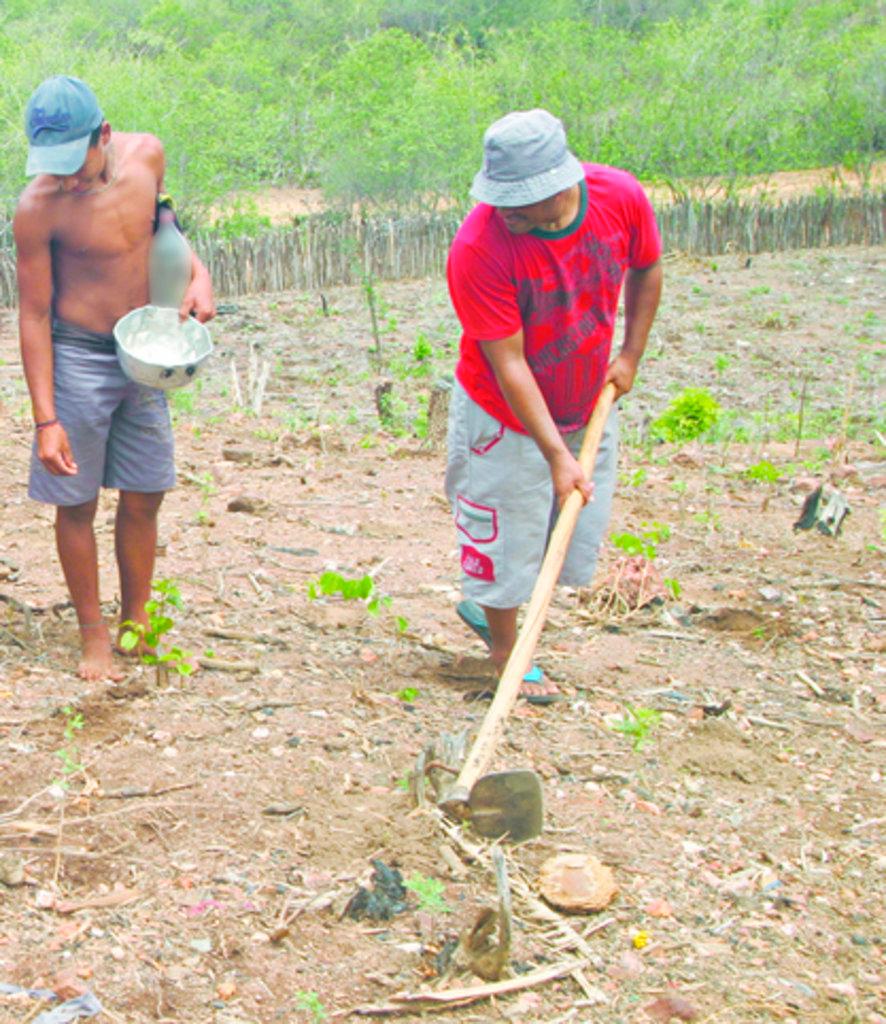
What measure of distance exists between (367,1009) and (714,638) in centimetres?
248

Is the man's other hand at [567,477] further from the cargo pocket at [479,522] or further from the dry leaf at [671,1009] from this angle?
the dry leaf at [671,1009]

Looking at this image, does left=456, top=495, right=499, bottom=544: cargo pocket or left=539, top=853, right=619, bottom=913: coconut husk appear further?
left=456, top=495, right=499, bottom=544: cargo pocket

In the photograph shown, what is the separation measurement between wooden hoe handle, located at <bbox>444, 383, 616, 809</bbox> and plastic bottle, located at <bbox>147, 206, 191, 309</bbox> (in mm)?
1178

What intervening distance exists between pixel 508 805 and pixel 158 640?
47.1 inches

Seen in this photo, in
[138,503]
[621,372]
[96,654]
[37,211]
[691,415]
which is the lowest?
[691,415]

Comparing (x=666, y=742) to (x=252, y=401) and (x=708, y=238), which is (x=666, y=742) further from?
(x=708, y=238)

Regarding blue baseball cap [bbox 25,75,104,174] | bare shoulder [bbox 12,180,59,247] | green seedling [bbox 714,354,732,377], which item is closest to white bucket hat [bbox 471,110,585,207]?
blue baseball cap [bbox 25,75,104,174]

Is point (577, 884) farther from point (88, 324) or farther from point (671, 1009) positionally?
point (88, 324)

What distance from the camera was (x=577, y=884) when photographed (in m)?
2.62

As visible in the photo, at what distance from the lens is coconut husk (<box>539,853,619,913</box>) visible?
8.49 feet

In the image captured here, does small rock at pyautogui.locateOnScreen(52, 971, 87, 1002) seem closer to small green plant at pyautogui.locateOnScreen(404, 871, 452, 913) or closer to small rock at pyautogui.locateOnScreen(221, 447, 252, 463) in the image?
small green plant at pyautogui.locateOnScreen(404, 871, 452, 913)

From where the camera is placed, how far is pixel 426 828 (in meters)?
2.80

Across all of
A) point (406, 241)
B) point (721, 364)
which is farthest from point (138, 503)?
point (406, 241)

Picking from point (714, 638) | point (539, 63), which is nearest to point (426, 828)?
point (714, 638)
